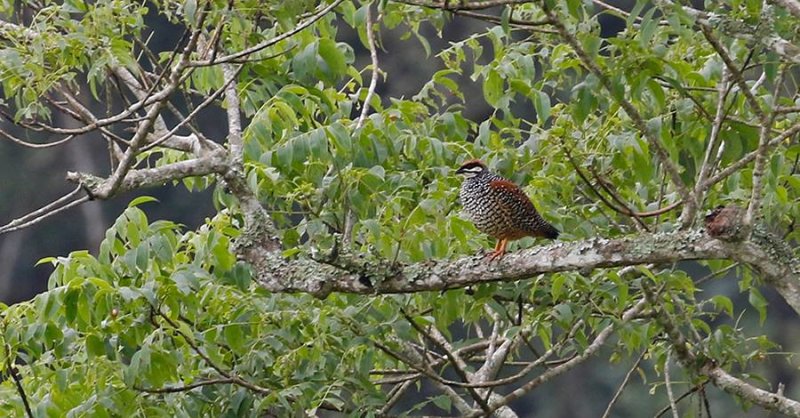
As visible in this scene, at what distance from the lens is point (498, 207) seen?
5805 mm

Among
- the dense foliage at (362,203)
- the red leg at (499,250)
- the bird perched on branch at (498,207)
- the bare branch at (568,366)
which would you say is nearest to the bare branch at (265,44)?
the dense foliage at (362,203)

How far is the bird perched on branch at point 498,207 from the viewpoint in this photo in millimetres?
5750

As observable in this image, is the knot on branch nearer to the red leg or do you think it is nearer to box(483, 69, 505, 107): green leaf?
the red leg

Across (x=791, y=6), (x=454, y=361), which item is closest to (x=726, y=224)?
(x=791, y=6)

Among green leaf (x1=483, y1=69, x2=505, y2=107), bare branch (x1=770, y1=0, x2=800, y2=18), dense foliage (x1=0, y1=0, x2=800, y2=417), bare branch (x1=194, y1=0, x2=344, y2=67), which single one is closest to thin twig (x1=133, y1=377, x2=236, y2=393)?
dense foliage (x1=0, y1=0, x2=800, y2=417)

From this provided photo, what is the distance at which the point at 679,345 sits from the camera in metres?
5.54

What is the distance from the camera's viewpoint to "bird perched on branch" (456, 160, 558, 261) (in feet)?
18.9

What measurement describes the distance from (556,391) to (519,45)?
16.3 metres

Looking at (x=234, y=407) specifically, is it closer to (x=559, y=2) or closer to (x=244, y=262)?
(x=244, y=262)

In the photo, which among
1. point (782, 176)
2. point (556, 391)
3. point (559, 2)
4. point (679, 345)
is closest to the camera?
point (559, 2)

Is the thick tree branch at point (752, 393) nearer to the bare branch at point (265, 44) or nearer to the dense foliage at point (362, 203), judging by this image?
the dense foliage at point (362, 203)

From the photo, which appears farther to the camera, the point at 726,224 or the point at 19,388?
the point at 19,388

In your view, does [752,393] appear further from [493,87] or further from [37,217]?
[37,217]

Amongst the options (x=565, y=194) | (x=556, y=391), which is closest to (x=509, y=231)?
(x=565, y=194)
